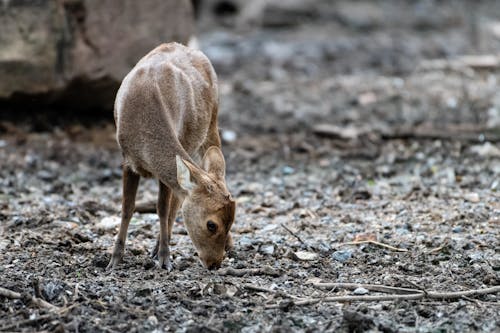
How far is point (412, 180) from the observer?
27.6ft

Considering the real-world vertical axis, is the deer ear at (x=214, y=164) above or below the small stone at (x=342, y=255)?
above

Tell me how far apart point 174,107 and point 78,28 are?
12.1ft

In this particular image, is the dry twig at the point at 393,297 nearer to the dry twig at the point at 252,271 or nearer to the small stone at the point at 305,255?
the dry twig at the point at 252,271

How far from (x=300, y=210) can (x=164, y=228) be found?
5.83 ft

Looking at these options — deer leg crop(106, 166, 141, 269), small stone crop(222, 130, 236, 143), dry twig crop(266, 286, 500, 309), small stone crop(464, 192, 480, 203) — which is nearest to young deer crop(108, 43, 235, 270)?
deer leg crop(106, 166, 141, 269)

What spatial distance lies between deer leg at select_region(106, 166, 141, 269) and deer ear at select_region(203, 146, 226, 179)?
57 centimetres

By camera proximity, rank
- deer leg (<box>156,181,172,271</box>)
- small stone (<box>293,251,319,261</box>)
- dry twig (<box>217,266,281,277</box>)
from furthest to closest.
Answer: small stone (<box>293,251,319,261</box>)
deer leg (<box>156,181,172,271</box>)
dry twig (<box>217,266,281,277</box>)

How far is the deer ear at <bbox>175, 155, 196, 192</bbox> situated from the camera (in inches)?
220

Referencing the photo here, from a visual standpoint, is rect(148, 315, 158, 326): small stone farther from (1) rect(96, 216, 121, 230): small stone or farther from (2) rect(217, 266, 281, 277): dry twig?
(1) rect(96, 216, 121, 230): small stone

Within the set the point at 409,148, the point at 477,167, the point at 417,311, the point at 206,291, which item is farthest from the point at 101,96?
the point at 417,311

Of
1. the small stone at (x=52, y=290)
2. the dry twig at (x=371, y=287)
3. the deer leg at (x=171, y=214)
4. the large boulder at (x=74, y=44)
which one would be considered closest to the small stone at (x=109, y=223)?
the deer leg at (x=171, y=214)

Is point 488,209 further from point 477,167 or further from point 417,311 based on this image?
point 417,311

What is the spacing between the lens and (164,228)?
240 inches

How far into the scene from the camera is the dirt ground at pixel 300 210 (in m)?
4.98
